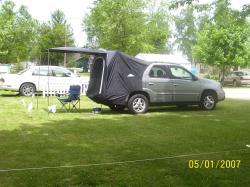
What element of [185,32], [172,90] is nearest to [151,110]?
[172,90]

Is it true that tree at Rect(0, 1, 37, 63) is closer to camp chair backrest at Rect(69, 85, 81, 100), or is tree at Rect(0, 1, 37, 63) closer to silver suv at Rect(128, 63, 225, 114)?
camp chair backrest at Rect(69, 85, 81, 100)

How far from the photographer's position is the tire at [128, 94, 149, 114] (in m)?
12.1

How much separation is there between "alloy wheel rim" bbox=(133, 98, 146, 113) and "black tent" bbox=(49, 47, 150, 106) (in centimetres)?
39

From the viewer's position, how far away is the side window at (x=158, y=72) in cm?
1259

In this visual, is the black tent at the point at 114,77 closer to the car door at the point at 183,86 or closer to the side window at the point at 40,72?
the car door at the point at 183,86

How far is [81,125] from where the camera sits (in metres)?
9.73

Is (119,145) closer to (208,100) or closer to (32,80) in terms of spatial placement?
(208,100)

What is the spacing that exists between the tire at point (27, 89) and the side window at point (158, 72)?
7.64 metres

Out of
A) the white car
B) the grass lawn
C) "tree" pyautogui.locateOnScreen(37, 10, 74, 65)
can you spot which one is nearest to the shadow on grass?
the grass lawn

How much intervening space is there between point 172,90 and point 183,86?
49 centimetres

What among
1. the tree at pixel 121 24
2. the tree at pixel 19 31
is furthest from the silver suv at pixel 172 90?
the tree at pixel 19 31

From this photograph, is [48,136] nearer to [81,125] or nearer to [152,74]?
[81,125]

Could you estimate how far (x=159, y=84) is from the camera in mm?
12516

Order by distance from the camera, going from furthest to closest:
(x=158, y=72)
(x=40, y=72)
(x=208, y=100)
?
(x=40, y=72)
(x=208, y=100)
(x=158, y=72)
